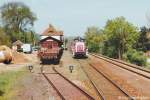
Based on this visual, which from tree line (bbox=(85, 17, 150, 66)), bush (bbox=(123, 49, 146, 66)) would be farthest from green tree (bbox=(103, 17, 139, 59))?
bush (bbox=(123, 49, 146, 66))

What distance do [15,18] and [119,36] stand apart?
177 ft

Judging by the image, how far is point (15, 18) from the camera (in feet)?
444

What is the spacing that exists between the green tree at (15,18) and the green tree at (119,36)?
39878 mm

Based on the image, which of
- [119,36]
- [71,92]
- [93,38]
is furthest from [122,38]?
[71,92]

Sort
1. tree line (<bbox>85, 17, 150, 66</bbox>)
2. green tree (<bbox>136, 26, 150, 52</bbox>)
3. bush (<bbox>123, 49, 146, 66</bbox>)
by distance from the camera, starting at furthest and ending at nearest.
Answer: green tree (<bbox>136, 26, 150, 52</bbox>) < tree line (<bbox>85, 17, 150, 66</bbox>) < bush (<bbox>123, 49, 146, 66</bbox>)

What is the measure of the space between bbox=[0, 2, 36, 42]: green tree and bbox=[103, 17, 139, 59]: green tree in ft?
131

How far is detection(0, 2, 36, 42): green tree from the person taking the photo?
13274cm

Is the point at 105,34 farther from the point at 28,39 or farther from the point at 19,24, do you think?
the point at 28,39

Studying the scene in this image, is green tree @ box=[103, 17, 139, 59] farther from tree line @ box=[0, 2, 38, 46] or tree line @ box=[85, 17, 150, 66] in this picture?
tree line @ box=[0, 2, 38, 46]

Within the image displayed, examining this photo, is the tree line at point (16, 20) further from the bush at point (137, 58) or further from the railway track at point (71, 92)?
the railway track at point (71, 92)

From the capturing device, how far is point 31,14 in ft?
471

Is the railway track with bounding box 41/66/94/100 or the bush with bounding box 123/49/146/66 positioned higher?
the railway track with bounding box 41/66/94/100

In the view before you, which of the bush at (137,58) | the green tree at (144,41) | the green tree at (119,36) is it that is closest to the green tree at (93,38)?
the green tree at (119,36)

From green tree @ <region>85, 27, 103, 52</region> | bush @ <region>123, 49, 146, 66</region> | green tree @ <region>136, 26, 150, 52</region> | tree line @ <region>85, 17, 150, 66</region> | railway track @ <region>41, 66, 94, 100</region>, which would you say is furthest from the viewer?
green tree @ <region>85, 27, 103, 52</region>
